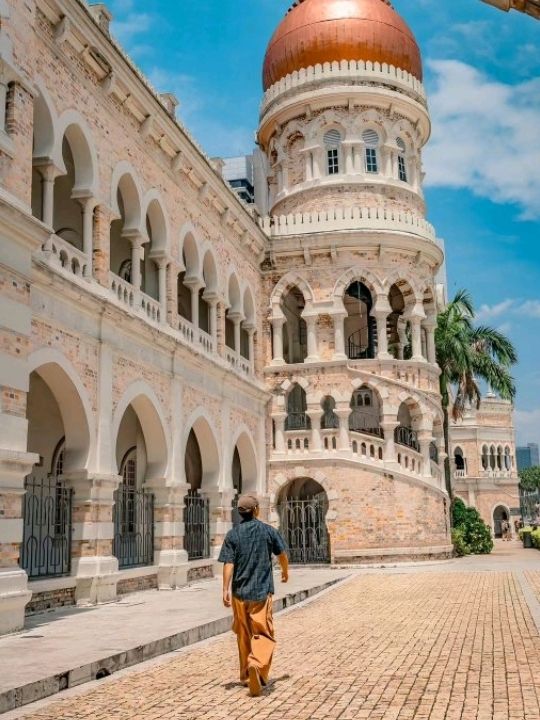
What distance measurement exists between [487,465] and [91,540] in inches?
1651

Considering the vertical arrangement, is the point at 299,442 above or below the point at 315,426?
below

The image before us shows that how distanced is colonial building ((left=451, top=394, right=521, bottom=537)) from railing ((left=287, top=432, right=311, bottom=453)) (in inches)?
1111

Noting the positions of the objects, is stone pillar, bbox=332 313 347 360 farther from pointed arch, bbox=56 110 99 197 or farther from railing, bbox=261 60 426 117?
pointed arch, bbox=56 110 99 197

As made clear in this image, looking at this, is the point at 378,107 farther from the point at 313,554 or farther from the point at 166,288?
the point at 313,554

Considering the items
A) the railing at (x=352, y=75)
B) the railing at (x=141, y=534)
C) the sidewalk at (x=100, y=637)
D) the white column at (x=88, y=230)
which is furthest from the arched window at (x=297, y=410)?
the white column at (x=88, y=230)

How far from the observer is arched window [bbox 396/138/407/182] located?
2653cm

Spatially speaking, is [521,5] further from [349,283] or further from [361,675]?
[349,283]

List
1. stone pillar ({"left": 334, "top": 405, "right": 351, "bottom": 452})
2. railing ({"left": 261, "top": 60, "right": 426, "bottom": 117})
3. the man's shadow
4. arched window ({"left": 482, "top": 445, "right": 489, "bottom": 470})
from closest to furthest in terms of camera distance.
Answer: the man's shadow < stone pillar ({"left": 334, "top": 405, "right": 351, "bottom": 452}) < railing ({"left": 261, "top": 60, "right": 426, "bottom": 117}) < arched window ({"left": 482, "top": 445, "right": 489, "bottom": 470})

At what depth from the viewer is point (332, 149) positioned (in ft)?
86.1

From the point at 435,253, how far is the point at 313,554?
31.7 feet

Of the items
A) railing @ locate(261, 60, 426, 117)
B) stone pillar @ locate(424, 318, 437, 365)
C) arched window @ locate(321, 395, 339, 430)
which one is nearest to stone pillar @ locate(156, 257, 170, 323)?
arched window @ locate(321, 395, 339, 430)

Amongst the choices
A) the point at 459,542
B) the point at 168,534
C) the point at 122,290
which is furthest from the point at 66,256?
the point at 459,542

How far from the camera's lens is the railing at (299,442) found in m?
23.8

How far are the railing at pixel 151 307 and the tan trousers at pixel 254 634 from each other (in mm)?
9983
